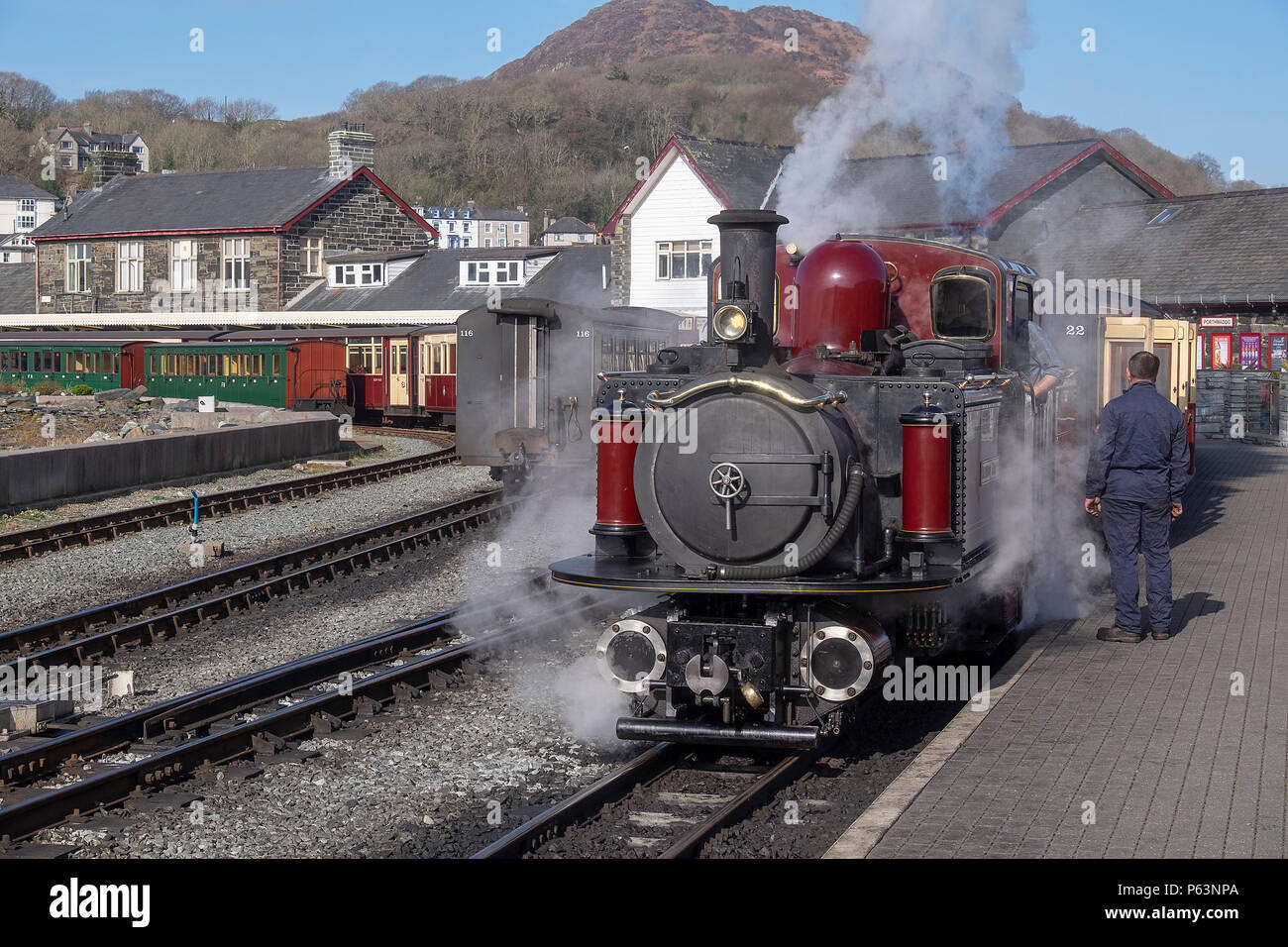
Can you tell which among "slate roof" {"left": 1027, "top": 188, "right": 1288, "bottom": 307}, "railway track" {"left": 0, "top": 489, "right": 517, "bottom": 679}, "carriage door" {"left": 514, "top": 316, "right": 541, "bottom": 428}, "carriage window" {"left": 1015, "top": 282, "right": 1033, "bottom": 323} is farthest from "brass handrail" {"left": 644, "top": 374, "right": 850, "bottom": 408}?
"slate roof" {"left": 1027, "top": 188, "right": 1288, "bottom": 307}

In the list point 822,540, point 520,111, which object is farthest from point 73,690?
point 520,111

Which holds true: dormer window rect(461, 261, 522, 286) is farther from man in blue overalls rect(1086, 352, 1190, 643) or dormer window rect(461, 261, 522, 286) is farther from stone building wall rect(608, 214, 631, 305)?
man in blue overalls rect(1086, 352, 1190, 643)

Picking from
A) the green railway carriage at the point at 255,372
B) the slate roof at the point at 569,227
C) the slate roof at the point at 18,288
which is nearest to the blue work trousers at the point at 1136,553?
the green railway carriage at the point at 255,372

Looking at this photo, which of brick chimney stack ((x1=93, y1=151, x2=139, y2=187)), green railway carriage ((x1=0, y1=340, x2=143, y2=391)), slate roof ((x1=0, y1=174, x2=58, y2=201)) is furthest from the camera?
slate roof ((x1=0, y1=174, x2=58, y2=201))

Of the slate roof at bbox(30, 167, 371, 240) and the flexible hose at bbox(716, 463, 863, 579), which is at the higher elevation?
the slate roof at bbox(30, 167, 371, 240)

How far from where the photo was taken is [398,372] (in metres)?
36.3

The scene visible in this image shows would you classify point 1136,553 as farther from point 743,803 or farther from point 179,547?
point 179,547

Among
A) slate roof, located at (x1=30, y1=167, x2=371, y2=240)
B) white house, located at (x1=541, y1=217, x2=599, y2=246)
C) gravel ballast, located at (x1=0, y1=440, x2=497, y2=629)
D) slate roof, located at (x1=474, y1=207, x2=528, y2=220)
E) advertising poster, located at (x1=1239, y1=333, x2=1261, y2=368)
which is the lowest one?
gravel ballast, located at (x1=0, y1=440, x2=497, y2=629)

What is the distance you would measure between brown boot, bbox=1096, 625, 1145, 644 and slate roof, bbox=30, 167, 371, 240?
46043mm

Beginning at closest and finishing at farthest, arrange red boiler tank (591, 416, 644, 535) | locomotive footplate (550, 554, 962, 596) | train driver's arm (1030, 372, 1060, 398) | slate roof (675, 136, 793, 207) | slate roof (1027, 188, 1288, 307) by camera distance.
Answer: locomotive footplate (550, 554, 962, 596) < red boiler tank (591, 416, 644, 535) < train driver's arm (1030, 372, 1060, 398) < slate roof (1027, 188, 1288, 307) < slate roof (675, 136, 793, 207)

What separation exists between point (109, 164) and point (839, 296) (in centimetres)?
6208

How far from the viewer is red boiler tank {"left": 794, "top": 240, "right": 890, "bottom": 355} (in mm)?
7668
